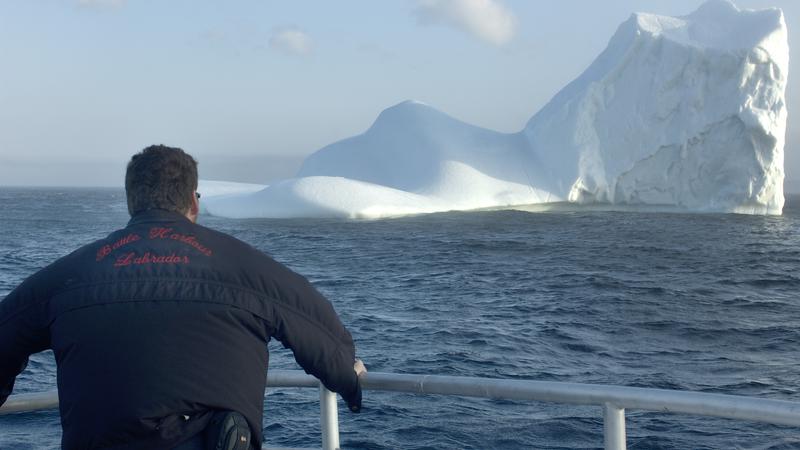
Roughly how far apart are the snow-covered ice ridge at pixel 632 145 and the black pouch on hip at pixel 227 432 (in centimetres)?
2775

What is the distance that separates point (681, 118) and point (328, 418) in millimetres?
28672

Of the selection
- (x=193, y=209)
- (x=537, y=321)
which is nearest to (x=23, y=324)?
(x=193, y=209)

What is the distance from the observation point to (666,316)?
40.6ft

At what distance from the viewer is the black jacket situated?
152 centimetres

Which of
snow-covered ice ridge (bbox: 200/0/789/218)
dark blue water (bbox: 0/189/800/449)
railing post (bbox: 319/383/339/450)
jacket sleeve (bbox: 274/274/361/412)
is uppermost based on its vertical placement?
snow-covered ice ridge (bbox: 200/0/789/218)

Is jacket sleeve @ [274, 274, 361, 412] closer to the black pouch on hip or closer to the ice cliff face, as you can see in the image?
the black pouch on hip

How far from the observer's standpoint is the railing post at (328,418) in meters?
2.07

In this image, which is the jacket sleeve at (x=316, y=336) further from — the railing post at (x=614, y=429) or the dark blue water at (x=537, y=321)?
the dark blue water at (x=537, y=321)

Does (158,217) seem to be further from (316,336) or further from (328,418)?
(328,418)

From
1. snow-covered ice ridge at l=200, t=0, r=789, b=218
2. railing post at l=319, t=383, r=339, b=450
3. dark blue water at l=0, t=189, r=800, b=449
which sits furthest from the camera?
snow-covered ice ridge at l=200, t=0, r=789, b=218

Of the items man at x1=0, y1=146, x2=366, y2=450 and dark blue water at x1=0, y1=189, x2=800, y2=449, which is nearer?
man at x1=0, y1=146, x2=366, y2=450

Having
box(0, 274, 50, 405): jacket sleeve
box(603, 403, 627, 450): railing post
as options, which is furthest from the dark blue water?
box(0, 274, 50, 405): jacket sleeve

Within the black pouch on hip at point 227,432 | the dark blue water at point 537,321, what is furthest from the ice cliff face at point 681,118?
the black pouch on hip at point 227,432

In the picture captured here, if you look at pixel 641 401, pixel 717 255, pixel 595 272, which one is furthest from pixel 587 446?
pixel 717 255
